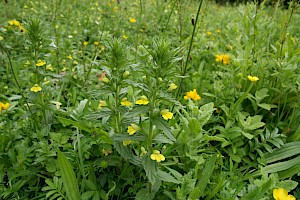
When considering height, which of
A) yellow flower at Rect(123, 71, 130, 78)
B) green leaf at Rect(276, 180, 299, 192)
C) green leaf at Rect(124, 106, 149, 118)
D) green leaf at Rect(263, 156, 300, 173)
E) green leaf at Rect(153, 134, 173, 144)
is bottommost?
green leaf at Rect(263, 156, 300, 173)

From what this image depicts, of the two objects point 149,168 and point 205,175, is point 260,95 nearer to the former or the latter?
point 205,175

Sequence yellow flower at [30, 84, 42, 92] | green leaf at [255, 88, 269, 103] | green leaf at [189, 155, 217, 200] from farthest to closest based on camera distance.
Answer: green leaf at [255, 88, 269, 103] < yellow flower at [30, 84, 42, 92] < green leaf at [189, 155, 217, 200]

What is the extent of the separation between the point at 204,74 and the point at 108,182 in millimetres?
1414

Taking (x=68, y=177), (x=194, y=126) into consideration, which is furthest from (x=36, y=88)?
(x=194, y=126)

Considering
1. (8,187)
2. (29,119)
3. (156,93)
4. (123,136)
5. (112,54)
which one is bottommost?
(8,187)

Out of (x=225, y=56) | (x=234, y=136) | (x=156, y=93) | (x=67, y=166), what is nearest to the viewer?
(x=156, y=93)

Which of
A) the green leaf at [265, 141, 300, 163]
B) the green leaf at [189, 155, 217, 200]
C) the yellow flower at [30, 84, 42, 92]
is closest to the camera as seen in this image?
the green leaf at [189, 155, 217, 200]

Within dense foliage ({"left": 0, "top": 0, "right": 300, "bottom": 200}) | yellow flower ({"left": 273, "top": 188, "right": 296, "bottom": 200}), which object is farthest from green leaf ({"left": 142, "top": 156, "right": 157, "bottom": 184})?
yellow flower ({"left": 273, "top": 188, "right": 296, "bottom": 200})

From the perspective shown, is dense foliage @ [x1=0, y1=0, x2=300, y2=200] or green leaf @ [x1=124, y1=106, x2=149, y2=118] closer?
green leaf @ [x1=124, y1=106, x2=149, y2=118]

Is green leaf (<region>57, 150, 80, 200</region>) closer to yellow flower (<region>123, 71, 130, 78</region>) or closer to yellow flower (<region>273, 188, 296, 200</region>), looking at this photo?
yellow flower (<region>123, 71, 130, 78</region>)

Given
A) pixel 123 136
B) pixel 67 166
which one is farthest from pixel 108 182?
pixel 123 136

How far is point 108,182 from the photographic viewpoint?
1.58 meters

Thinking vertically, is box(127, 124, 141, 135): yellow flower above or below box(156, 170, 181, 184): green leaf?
above

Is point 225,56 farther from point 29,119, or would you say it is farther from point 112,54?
point 29,119
